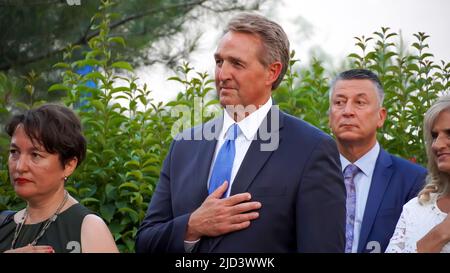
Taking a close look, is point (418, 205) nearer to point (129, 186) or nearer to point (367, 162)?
point (367, 162)

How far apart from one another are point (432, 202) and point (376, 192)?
0.47 meters

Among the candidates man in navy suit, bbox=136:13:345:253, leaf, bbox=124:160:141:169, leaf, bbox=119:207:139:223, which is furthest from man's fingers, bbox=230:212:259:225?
leaf, bbox=124:160:141:169

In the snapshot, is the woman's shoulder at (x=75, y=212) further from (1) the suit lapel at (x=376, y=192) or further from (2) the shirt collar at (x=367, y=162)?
(2) the shirt collar at (x=367, y=162)

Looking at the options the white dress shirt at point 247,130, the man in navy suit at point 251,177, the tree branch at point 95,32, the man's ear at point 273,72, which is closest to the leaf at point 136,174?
the man in navy suit at point 251,177

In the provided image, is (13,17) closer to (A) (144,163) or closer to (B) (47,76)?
(B) (47,76)

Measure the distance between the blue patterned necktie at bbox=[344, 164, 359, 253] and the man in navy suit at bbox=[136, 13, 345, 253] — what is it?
84cm

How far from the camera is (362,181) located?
4758 mm

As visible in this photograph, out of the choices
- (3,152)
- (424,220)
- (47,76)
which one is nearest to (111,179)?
(3,152)

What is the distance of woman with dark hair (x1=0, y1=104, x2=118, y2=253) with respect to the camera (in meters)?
3.77

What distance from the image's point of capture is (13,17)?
1015 centimetres

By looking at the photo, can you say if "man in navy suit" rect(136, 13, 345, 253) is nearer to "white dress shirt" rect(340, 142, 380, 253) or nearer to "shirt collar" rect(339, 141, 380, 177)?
"white dress shirt" rect(340, 142, 380, 253)

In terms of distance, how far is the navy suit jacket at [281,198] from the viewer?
3.64 metres

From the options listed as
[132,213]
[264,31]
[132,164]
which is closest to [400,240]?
[264,31]

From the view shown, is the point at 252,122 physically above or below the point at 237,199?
above
